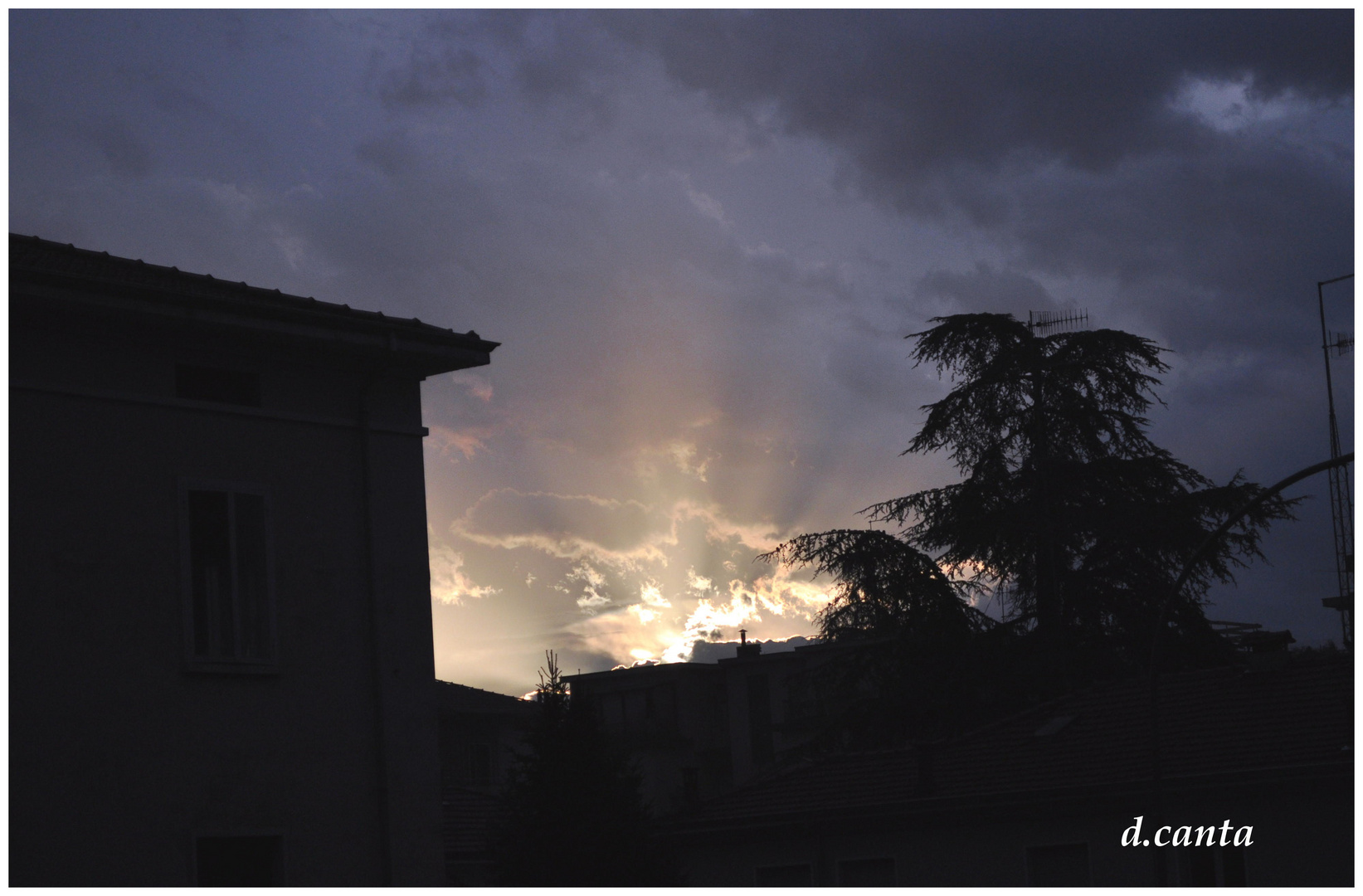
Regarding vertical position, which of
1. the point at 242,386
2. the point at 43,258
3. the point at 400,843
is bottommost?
the point at 400,843

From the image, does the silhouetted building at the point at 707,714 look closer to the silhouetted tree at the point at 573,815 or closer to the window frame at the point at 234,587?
the silhouetted tree at the point at 573,815

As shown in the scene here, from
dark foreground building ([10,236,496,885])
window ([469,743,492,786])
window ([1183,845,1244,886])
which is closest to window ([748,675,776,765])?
window ([469,743,492,786])

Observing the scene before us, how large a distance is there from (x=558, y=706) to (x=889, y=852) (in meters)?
5.55

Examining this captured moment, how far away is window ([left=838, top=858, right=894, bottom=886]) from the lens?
21.3m

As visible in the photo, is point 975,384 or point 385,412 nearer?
point 385,412

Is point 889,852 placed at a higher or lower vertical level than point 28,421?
lower

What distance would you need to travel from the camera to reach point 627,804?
20.2 metres

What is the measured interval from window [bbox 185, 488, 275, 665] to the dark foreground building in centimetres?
2

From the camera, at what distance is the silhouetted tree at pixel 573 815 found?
64.2 feet

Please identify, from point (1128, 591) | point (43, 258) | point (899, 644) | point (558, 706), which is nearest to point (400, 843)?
point (43, 258)

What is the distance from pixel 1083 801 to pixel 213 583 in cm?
1294

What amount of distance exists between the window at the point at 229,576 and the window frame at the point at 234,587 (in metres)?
0.01

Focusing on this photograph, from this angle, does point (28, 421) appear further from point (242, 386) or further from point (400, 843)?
point (400, 843)

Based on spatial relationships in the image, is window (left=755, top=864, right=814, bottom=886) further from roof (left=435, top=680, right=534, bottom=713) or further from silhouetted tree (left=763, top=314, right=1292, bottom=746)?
roof (left=435, top=680, right=534, bottom=713)
